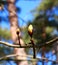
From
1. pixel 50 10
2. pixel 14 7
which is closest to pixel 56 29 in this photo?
pixel 50 10

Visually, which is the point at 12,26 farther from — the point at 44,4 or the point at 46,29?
the point at 44,4

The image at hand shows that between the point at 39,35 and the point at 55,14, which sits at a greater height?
the point at 55,14

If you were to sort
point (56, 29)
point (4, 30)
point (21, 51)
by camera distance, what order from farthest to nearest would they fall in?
point (4, 30)
point (56, 29)
point (21, 51)

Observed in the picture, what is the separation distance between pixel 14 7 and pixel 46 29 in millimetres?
720

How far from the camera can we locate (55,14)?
4.71m

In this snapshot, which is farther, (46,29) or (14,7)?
(46,29)

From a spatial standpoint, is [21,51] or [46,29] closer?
[21,51]

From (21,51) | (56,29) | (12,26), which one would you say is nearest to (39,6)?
(56,29)

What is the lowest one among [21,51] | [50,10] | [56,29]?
[21,51]

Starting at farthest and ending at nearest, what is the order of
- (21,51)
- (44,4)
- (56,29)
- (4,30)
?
(4,30) → (44,4) → (56,29) → (21,51)

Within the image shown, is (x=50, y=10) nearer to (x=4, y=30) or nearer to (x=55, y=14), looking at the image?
(x=55, y=14)

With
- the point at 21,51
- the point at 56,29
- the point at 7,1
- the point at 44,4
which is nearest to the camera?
the point at 21,51

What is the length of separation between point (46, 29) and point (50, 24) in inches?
5.5

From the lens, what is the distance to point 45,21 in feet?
13.9
